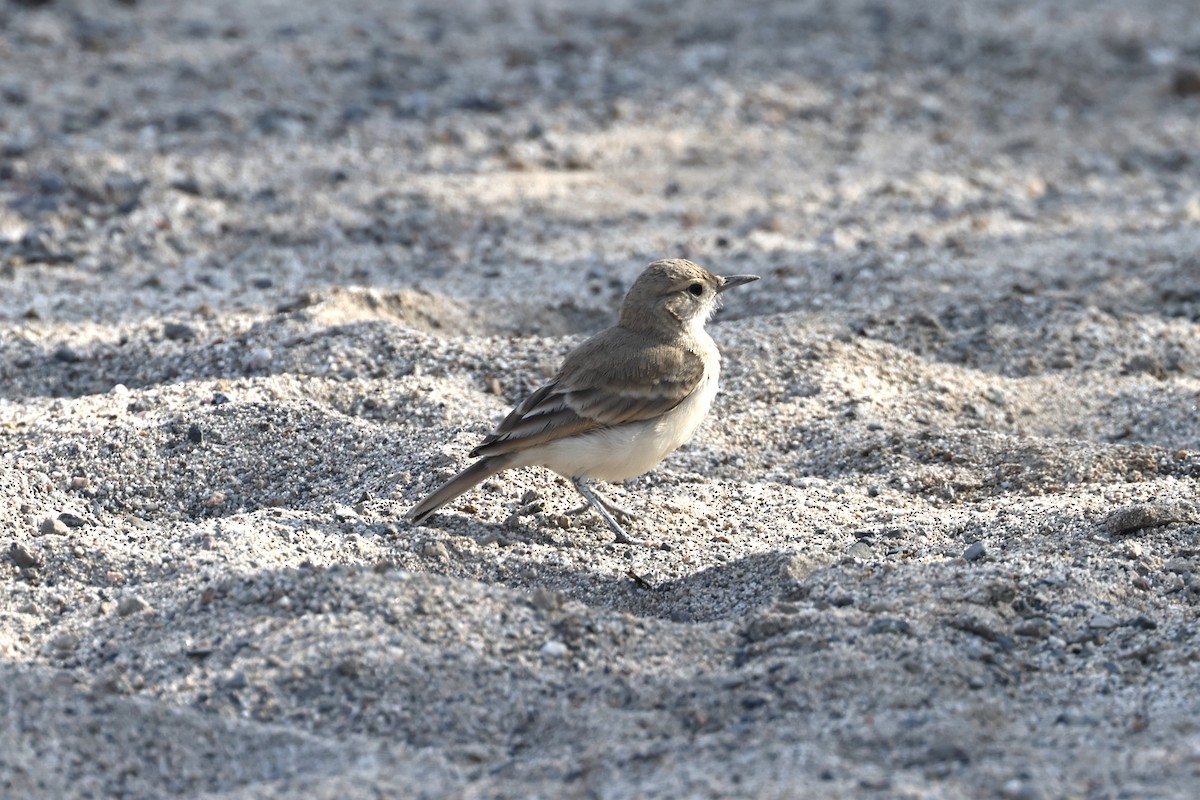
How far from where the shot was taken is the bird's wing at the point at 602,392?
19.6ft

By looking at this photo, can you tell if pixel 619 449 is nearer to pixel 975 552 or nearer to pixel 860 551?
pixel 860 551

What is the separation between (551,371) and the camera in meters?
7.62

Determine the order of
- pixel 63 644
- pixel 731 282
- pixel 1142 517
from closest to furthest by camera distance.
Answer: pixel 63 644
pixel 1142 517
pixel 731 282

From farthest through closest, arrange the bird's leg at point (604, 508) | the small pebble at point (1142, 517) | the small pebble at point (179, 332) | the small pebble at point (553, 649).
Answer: the small pebble at point (179, 332) < the bird's leg at point (604, 508) < the small pebble at point (1142, 517) < the small pebble at point (553, 649)

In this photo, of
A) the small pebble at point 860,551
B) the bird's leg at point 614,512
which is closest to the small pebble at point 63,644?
the bird's leg at point 614,512

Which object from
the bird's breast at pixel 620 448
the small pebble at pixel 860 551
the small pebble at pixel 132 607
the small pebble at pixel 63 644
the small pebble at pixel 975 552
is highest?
the bird's breast at pixel 620 448

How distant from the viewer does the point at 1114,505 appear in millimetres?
6012

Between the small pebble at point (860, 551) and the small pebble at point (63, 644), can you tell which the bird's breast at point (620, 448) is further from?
the small pebble at point (63, 644)

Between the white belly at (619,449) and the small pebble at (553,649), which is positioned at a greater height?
the white belly at (619,449)

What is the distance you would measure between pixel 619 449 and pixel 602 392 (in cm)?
28

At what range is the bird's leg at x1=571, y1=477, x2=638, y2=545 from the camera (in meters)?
6.08

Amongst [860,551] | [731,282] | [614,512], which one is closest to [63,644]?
[614,512]

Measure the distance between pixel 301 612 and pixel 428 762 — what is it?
3.01ft

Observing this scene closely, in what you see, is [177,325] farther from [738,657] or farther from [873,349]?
[738,657]
